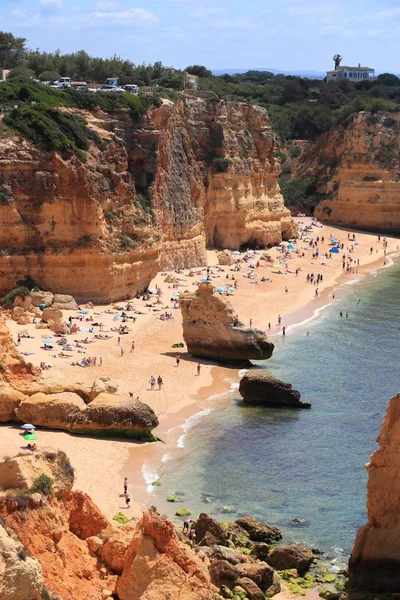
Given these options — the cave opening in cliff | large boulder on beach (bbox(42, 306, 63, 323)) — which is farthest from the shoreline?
the cave opening in cliff

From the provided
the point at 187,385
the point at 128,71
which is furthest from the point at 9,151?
the point at 128,71

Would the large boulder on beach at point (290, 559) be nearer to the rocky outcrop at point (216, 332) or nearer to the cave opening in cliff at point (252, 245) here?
the rocky outcrop at point (216, 332)

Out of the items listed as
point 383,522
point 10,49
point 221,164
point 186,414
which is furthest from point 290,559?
point 10,49

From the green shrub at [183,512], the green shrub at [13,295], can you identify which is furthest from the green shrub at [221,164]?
the green shrub at [183,512]

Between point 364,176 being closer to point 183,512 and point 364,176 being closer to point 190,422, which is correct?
point 190,422

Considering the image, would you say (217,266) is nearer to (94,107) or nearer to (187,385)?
(94,107)

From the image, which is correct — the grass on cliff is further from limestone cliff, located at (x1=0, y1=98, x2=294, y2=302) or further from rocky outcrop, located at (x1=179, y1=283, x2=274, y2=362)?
rocky outcrop, located at (x1=179, y1=283, x2=274, y2=362)
